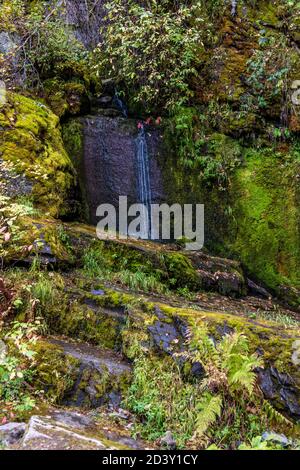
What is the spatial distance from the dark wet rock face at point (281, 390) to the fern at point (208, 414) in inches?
26.9

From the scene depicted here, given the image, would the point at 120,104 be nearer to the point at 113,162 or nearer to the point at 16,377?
the point at 113,162

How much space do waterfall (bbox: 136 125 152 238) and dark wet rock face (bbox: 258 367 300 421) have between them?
5480 millimetres

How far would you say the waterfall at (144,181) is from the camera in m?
9.59

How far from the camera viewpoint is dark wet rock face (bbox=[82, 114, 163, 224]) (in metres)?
9.70

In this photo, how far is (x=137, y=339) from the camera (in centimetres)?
487

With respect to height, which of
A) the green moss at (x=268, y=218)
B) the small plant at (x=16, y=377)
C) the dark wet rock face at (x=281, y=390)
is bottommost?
the dark wet rock face at (x=281, y=390)

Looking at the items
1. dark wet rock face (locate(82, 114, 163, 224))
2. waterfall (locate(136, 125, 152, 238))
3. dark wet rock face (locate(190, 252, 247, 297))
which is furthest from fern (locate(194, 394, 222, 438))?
dark wet rock face (locate(82, 114, 163, 224))

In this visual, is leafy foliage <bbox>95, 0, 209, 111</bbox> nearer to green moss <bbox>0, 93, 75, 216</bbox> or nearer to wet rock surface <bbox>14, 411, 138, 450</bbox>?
green moss <bbox>0, 93, 75, 216</bbox>

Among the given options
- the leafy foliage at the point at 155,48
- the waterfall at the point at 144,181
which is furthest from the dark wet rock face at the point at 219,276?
the leafy foliage at the point at 155,48

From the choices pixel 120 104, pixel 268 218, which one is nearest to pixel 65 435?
pixel 268 218

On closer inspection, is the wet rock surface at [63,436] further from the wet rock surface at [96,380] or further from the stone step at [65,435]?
the wet rock surface at [96,380]

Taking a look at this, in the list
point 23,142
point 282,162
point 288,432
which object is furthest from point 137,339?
point 282,162
